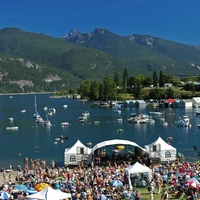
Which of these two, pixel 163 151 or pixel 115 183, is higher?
pixel 163 151

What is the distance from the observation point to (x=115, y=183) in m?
29.5

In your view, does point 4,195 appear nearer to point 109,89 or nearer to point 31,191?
point 31,191

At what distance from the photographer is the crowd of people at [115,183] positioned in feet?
86.8

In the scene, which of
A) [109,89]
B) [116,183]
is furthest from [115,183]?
[109,89]

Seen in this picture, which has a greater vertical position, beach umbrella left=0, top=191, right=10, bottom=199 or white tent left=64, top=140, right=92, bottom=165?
white tent left=64, top=140, right=92, bottom=165

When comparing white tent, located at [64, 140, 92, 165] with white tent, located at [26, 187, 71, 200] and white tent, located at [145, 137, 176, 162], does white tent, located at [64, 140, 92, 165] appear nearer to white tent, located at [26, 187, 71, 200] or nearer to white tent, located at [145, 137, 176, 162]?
white tent, located at [145, 137, 176, 162]

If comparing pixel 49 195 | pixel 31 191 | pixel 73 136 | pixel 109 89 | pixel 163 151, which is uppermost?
pixel 109 89

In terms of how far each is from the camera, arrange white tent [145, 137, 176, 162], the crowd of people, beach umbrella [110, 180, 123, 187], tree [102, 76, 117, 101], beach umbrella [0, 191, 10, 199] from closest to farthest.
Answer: the crowd of people < beach umbrella [0, 191, 10, 199] < beach umbrella [110, 180, 123, 187] < white tent [145, 137, 176, 162] < tree [102, 76, 117, 101]

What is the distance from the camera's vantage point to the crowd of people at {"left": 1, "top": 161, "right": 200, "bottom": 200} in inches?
1041

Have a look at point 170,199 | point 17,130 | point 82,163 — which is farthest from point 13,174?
point 17,130

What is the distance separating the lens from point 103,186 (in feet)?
96.5

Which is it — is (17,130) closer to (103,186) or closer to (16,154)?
(16,154)

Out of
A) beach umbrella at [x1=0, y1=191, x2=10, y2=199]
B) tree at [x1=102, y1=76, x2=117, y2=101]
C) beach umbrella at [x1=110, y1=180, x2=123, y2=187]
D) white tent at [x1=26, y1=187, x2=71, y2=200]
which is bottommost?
beach umbrella at [x1=0, y1=191, x2=10, y2=199]

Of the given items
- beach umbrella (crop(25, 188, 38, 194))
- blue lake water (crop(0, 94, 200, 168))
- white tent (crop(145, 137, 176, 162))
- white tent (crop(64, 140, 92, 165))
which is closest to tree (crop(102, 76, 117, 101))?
blue lake water (crop(0, 94, 200, 168))
